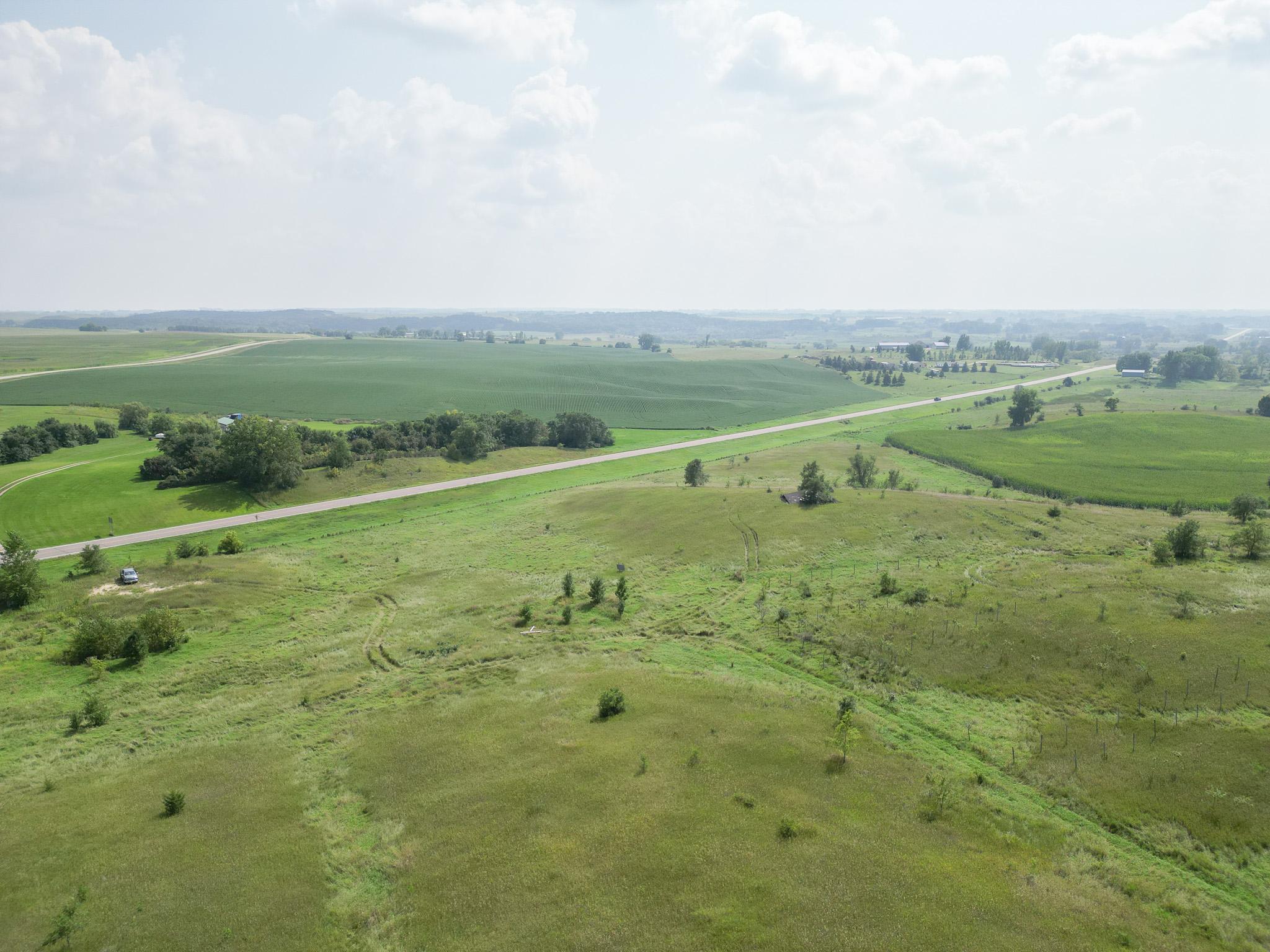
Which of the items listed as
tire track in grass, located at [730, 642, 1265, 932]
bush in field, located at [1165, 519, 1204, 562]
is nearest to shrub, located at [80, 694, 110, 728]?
tire track in grass, located at [730, 642, 1265, 932]

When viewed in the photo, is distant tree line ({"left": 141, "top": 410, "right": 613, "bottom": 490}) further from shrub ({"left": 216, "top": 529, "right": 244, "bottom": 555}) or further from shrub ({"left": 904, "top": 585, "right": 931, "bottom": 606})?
shrub ({"left": 904, "top": 585, "right": 931, "bottom": 606})

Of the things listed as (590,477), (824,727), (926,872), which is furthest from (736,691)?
(590,477)

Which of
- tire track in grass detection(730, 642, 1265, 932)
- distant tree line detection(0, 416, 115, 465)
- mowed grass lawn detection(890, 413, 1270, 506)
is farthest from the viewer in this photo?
distant tree line detection(0, 416, 115, 465)

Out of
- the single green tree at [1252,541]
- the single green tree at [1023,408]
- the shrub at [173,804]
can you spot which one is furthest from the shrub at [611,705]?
the single green tree at [1023,408]

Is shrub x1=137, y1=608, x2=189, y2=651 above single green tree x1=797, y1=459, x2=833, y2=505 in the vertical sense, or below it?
below

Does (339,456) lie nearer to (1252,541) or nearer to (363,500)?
(363,500)

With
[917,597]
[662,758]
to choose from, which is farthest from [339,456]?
[917,597]

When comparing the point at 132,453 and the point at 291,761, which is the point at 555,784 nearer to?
the point at 291,761

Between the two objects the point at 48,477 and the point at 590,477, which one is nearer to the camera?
the point at 48,477
